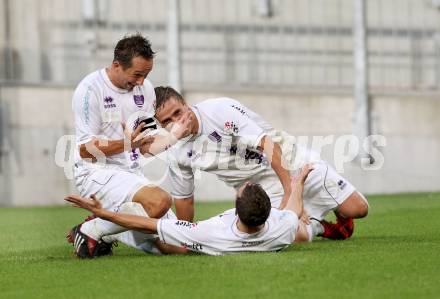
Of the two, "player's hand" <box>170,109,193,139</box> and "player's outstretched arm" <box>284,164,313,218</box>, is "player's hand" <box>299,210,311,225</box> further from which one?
"player's hand" <box>170,109,193,139</box>

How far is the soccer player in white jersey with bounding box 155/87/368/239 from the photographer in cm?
1040

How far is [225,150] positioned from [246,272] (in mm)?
2522

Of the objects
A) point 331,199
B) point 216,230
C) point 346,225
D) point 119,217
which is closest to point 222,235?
point 216,230

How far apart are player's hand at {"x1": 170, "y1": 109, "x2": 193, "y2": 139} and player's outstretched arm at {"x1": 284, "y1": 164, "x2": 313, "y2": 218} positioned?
100 cm

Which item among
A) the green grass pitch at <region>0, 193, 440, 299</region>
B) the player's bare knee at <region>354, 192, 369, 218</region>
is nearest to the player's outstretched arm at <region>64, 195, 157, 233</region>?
the green grass pitch at <region>0, 193, 440, 299</region>

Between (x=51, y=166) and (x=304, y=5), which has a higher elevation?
(x=304, y=5)

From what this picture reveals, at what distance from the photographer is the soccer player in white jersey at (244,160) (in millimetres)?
10398

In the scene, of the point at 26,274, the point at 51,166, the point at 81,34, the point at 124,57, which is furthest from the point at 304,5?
the point at 26,274

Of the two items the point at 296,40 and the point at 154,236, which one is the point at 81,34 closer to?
the point at 296,40

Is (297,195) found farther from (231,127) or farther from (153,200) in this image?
(153,200)

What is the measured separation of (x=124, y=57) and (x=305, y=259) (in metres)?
2.38

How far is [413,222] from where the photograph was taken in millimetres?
13164

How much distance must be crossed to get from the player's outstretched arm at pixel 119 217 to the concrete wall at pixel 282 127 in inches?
448

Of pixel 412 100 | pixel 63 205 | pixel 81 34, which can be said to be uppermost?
pixel 81 34
